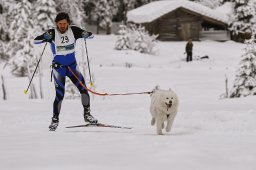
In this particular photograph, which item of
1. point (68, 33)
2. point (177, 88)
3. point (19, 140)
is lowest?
point (177, 88)

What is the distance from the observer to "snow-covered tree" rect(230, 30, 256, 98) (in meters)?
13.5

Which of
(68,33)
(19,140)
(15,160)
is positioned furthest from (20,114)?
(15,160)

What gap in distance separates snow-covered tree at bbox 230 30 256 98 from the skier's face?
25.4 ft

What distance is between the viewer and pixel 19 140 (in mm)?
6039

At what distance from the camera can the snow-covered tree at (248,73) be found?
13.5m

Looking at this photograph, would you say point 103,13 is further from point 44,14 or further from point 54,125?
point 54,125

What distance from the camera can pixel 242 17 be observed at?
4034 centimetres

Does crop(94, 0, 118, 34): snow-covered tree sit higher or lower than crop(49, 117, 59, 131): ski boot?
higher

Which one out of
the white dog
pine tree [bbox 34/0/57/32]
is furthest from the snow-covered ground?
pine tree [bbox 34/0/57/32]

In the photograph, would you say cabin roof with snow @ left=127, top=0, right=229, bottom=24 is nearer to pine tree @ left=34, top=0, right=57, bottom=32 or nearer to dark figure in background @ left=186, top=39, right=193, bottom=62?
pine tree @ left=34, top=0, right=57, bottom=32

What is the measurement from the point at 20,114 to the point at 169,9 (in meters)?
33.5

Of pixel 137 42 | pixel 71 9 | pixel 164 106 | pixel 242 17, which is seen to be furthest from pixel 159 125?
pixel 71 9

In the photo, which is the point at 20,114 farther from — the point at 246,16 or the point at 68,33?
the point at 246,16

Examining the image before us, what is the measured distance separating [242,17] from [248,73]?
28.2 metres
